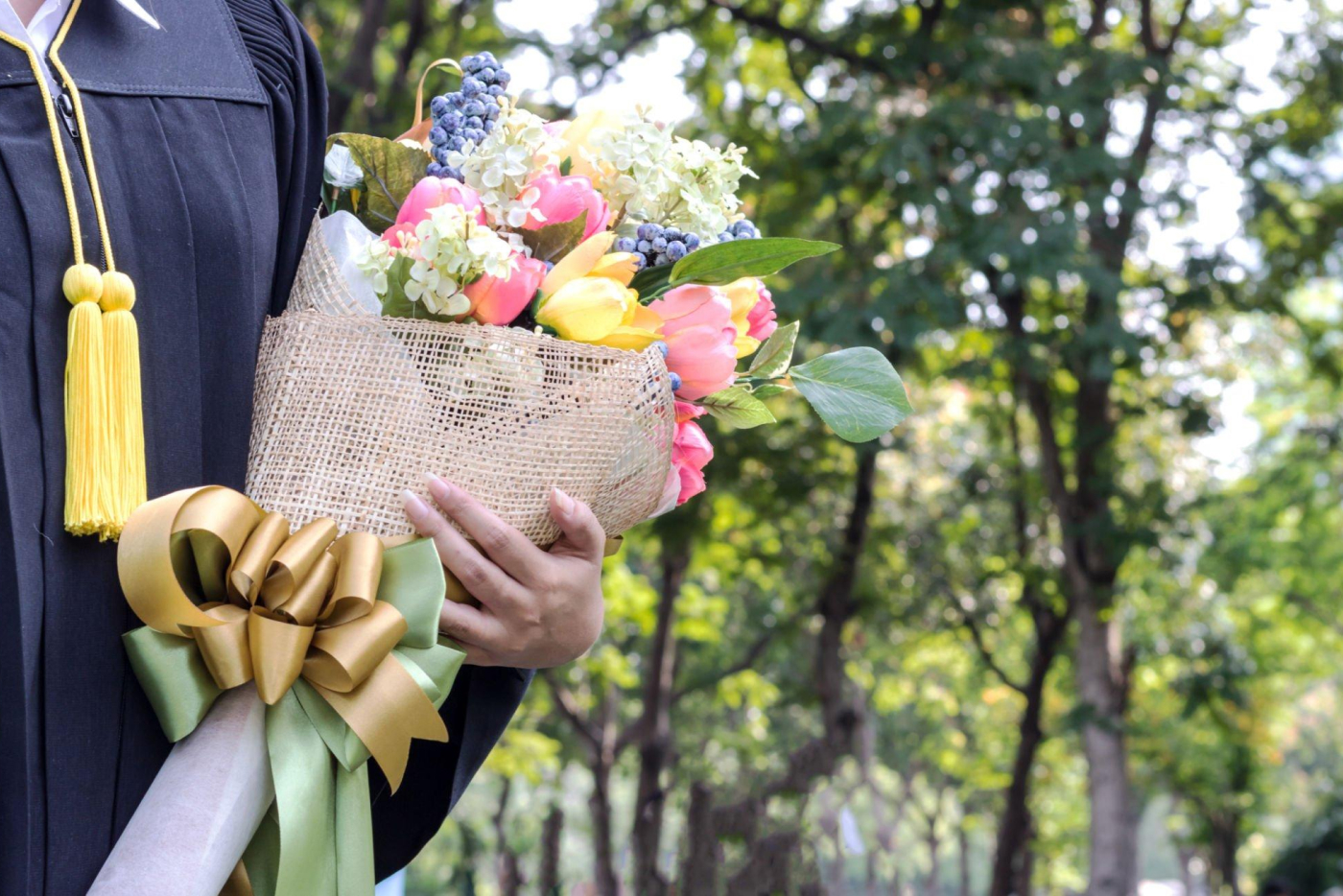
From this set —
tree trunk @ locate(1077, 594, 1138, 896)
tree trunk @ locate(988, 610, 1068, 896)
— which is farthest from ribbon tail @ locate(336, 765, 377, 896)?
tree trunk @ locate(988, 610, 1068, 896)

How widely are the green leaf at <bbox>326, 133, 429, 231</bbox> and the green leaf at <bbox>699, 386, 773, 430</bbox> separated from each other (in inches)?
15.1

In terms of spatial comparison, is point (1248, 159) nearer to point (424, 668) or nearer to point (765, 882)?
point (765, 882)

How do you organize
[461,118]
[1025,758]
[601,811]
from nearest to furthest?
1. [461,118]
2. [601,811]
3. [1025,758]

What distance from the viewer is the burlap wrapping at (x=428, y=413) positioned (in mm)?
1110

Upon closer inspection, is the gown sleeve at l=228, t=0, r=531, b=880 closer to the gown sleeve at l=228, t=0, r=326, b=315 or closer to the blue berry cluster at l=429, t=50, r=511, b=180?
the gown sleeve at l=228, t=0, r=326, b=315

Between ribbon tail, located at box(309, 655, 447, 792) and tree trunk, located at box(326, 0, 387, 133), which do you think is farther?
tree trunk, located at box(326, 0, 387, 133)

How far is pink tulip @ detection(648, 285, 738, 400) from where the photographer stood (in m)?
1.22

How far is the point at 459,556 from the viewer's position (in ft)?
3.66

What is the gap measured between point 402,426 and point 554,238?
247 mm

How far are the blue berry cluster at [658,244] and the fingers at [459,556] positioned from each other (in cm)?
34

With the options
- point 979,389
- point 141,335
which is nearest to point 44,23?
point 141,335

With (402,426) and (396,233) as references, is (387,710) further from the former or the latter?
(396,233)

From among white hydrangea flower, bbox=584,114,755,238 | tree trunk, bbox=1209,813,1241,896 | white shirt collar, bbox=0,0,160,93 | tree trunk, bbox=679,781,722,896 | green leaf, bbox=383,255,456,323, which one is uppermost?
white shirt collar, bbox=0,0,160,93

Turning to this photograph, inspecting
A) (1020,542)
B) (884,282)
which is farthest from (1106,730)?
(884,282)
